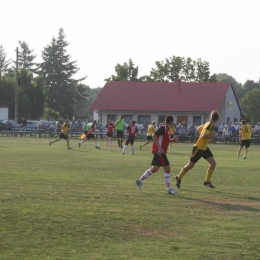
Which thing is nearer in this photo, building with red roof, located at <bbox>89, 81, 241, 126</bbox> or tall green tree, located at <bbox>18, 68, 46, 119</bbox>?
building with red roof, located at <bbox>89, 81, 241, 126</bbox>

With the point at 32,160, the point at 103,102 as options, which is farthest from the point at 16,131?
the point at 32,160

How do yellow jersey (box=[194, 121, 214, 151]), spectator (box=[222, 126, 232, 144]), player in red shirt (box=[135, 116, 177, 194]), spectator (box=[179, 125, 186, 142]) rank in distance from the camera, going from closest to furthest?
1. player in red shirt (box=[135, 116, 177, 194])
2. yellow jersey (box=[194, 121, 214, 151])
3. spectator (box=[222, 126, 232, 144])
4. spectator (box=[179, 125, 186, 142])

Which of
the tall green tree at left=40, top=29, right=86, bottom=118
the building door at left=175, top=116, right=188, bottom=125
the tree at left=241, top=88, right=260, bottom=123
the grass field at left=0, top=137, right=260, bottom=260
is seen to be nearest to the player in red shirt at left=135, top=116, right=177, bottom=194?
the grass field at left=0, top=137, right=260, bottom=260

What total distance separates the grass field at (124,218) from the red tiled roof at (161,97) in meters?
54.3

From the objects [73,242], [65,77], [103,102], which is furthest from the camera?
[65,77]

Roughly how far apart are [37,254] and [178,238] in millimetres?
2148

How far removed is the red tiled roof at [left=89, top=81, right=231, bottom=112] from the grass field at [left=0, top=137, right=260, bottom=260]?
54.3 meters

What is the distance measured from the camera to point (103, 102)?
245 feet

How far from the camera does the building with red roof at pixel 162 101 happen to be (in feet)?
238

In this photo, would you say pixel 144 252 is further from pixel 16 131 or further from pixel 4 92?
pixel 4 92

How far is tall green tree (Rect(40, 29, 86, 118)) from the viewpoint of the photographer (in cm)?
11275

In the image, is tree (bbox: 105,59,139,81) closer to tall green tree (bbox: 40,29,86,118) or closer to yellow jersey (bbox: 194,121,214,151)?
tall green tree (bbox: 40,29,86,118)

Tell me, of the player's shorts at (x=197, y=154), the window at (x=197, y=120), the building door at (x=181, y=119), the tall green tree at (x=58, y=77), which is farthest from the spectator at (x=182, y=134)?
the tall green tree at (x=58, y=77)

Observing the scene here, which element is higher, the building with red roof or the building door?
the building with red roof
